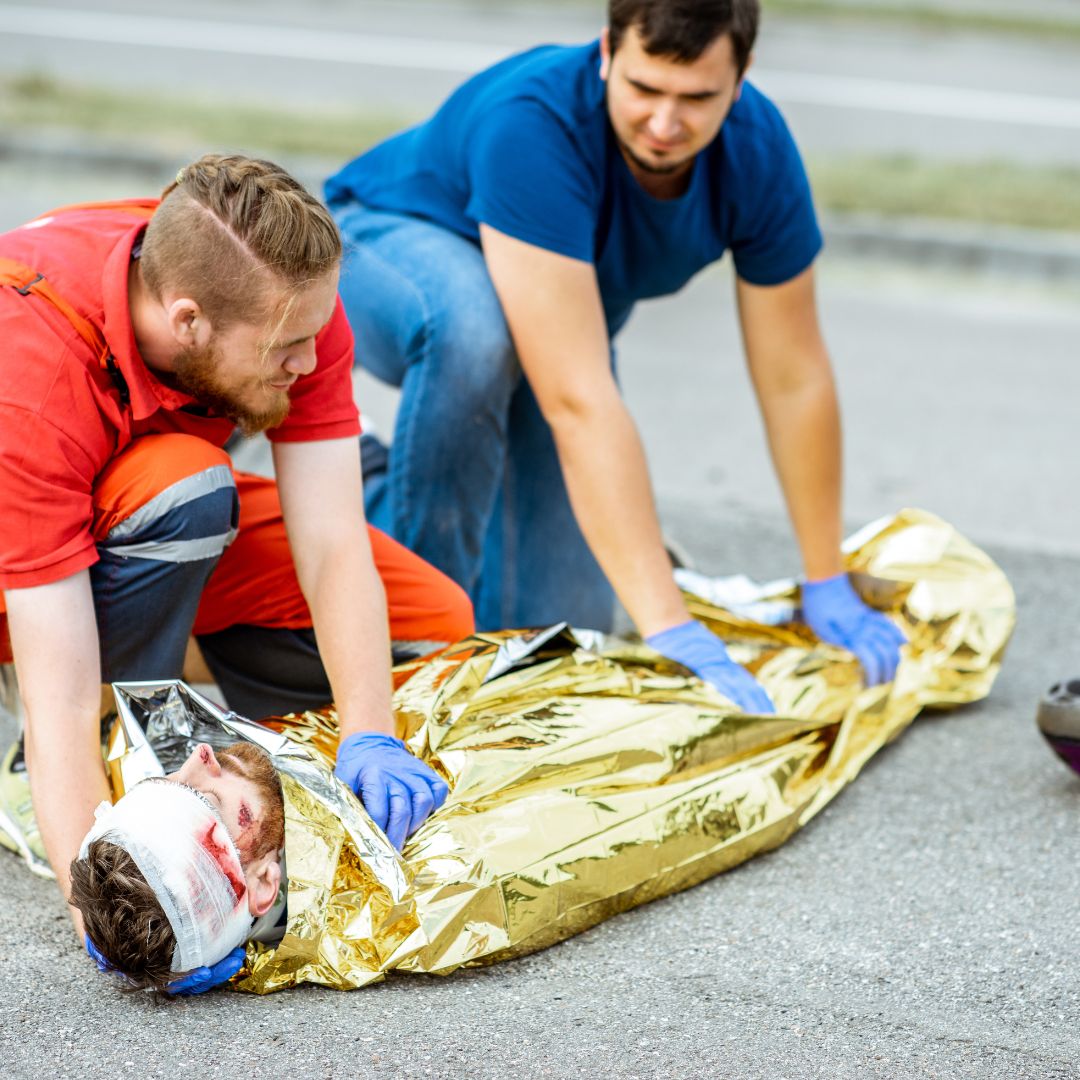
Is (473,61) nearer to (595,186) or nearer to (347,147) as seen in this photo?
(347,147)

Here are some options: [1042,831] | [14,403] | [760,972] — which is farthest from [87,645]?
[1042,831]

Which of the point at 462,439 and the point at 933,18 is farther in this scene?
the point at 933,18

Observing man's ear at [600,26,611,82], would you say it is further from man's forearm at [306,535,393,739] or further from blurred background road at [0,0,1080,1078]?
blurred background road at [0,0,1080,1078]

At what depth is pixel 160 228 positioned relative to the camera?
77.9 inches

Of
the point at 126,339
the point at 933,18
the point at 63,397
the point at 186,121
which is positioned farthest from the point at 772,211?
the point at 933,18

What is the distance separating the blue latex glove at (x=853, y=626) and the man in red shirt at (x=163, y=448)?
1.04m

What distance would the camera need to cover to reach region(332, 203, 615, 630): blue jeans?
2766 millimetres

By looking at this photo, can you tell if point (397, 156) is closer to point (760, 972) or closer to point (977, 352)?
point (760, 972)

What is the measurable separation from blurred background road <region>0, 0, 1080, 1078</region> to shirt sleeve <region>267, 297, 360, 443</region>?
2.60 ft

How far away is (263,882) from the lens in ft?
6.24

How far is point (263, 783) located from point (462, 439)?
3.35 feet

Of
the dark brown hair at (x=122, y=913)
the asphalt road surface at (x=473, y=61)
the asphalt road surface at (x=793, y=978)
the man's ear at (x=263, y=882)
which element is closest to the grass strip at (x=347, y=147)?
the asphalt road surface at (x=473, y=61)

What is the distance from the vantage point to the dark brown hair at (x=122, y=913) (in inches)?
68.6

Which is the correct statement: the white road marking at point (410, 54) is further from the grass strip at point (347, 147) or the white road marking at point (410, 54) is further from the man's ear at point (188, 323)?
the man's ear at point (188, 323)
